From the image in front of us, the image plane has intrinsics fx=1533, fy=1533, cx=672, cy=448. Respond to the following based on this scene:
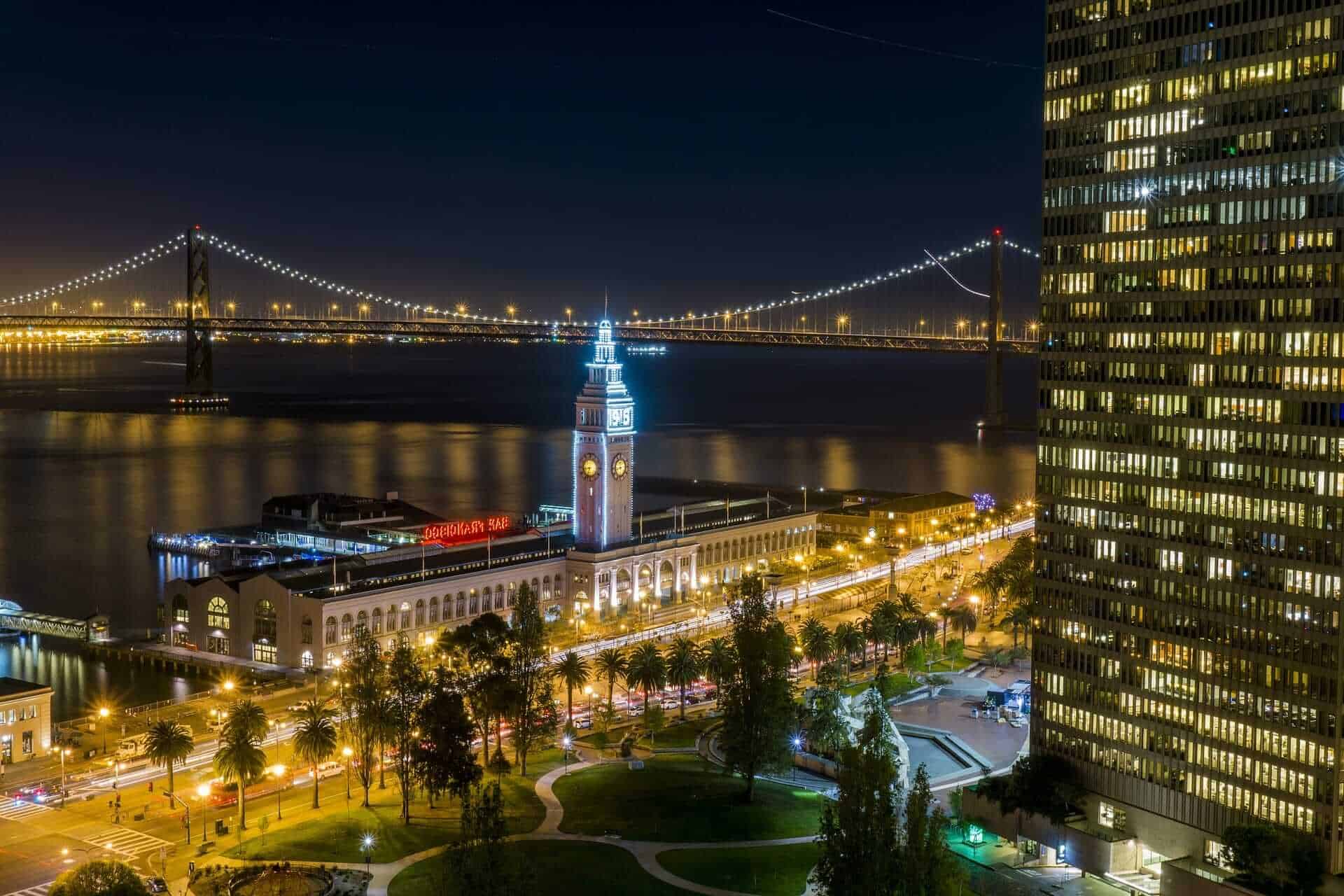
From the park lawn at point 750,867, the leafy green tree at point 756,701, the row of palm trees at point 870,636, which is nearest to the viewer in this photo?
the park lawn at point 750,867

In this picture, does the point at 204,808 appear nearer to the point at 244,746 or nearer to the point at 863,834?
the point at 244,746


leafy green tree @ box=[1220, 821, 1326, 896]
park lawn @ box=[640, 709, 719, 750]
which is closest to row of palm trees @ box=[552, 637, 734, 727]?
park lawn @ box=[640, 709, 719, 750]

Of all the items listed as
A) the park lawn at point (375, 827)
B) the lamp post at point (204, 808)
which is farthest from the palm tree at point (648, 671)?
the lamp post at point (204, 808)

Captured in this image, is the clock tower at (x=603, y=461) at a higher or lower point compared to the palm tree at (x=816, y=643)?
higher

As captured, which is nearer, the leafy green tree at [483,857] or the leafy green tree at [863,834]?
the leafy green tree at [483,857]

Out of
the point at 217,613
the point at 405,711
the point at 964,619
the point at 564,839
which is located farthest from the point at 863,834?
the point at 217,613

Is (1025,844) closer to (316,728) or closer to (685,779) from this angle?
(685,779)

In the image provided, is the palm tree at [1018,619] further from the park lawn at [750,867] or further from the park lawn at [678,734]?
the park lawn at [750,867]
